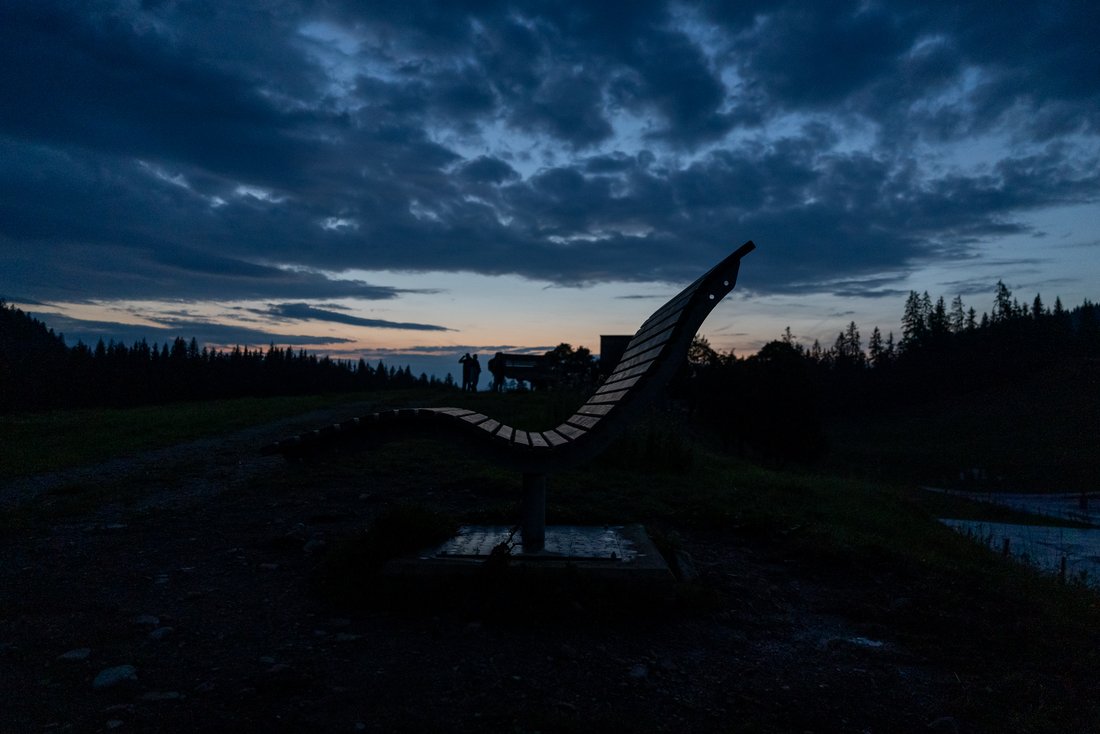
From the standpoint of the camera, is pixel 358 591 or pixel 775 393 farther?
pixel 775 393

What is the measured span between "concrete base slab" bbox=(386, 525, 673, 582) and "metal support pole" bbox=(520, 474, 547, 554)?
65mm

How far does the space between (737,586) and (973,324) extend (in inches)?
4018

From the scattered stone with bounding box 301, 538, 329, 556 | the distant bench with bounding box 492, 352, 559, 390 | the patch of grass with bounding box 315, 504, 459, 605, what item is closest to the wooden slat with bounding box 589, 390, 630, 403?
the patch of grass with bounding box 315, 504, 459, 605

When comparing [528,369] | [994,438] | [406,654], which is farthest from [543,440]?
[994,438]

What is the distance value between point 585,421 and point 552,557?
0.89m

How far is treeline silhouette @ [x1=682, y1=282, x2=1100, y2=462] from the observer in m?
33.2

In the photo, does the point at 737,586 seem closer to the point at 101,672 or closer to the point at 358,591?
the point at 358,591

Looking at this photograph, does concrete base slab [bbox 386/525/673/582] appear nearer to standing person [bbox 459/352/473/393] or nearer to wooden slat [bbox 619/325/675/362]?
wooden slat [bbox 619/325/675/362]

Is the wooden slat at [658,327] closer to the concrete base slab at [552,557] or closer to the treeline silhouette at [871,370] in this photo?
the concrete base slab at [552,557]

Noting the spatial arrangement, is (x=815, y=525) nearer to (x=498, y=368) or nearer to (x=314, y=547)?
(x=314, y=547)

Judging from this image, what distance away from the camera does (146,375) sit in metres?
42.0

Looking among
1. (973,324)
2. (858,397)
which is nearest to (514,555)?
(858,397)

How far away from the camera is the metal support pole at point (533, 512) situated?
4043mm

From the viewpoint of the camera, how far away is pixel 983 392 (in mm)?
66375
